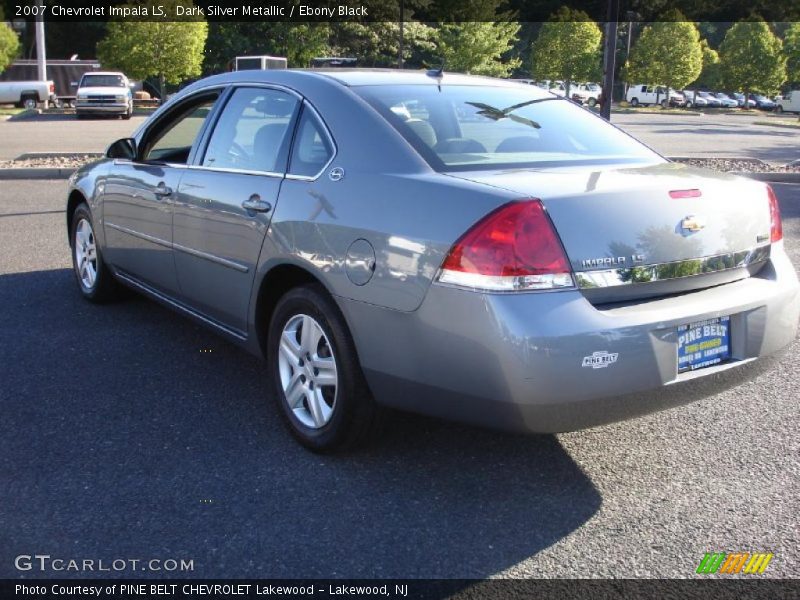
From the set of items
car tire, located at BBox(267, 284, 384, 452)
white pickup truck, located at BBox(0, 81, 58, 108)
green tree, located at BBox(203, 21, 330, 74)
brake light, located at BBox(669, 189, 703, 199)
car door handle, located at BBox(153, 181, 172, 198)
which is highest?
green tree, located at BBox(203, 21, 330, 74)

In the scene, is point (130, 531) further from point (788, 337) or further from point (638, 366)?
point (788, 337)

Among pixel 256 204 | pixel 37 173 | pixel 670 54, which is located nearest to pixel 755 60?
pixel 670 54

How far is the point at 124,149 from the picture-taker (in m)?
5.32

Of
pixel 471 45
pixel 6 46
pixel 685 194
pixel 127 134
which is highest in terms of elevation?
pixel 471 45

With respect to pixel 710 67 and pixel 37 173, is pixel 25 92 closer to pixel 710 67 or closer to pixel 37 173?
pixel 37 173

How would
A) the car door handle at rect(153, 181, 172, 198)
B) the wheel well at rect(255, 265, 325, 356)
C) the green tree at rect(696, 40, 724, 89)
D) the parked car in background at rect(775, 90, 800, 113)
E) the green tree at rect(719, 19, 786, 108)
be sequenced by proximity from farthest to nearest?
the green tree at rect(696, 40, 724, 89)
the parked car in background at rect(775, 90, 800, 113)
the green tree at rect(719, 19, 786, 108)
the car door handle at rect(153, 181, 172, 198)
the wheel well at rect(255, 265, 325, 356)

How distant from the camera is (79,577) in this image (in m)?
2.76

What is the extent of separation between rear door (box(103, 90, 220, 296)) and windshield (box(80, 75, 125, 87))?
28050 mm

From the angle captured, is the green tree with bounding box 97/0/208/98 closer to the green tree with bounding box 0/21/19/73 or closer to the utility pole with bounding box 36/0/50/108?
the utility pole with bounding box 36/0/50/108

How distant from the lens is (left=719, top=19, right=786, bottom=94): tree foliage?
192 feet

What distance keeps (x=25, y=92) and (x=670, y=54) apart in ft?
133

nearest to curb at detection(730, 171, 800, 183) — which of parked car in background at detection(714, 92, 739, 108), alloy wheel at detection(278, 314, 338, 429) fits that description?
alloy wheel at detection(278, 314, 338, 429)

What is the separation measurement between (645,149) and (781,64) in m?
62.1

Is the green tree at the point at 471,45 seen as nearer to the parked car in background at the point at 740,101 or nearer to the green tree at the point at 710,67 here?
the green tree at the point at 710,67
